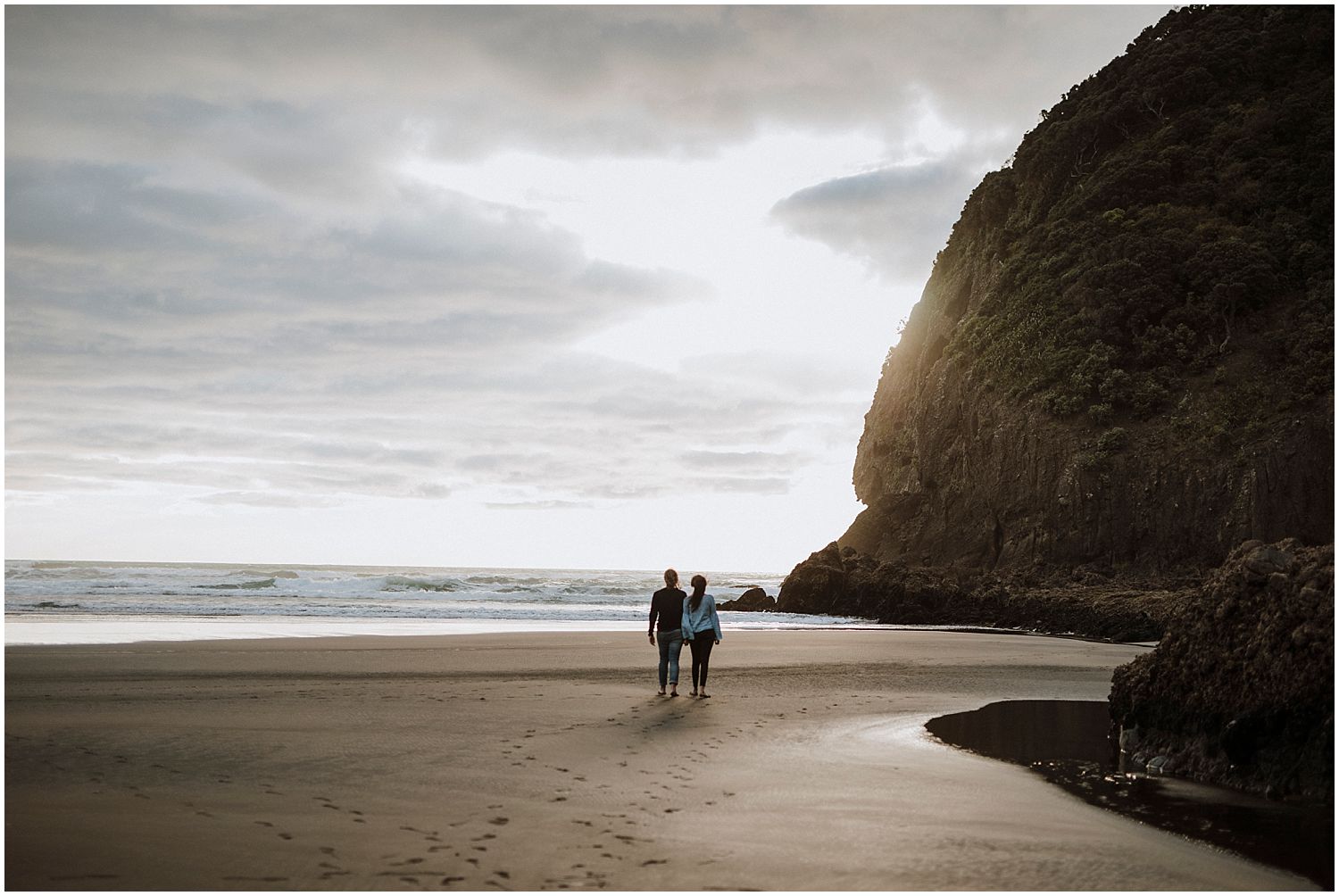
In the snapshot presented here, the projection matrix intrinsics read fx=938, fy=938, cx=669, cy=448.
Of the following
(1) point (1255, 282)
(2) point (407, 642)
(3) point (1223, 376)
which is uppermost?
(1) point (1255, 282)

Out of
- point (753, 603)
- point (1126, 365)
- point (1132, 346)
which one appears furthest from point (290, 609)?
point (1132, 346)

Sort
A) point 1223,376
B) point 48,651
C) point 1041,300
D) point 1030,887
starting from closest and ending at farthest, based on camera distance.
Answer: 1. point 1030,887
2. point 48,651
3. point 1223,376
4. point 1041,300

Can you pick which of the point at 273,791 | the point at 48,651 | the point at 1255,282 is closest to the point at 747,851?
the point at 273,791

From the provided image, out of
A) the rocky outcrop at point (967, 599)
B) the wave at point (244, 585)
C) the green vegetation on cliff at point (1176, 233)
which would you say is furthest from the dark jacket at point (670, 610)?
the wave at point (244, 585)

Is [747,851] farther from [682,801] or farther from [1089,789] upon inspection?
[1089,789]

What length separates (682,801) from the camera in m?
6.91

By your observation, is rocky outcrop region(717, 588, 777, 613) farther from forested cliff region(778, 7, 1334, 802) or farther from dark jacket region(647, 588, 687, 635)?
dark jacket region(647, 588, 687, 635)

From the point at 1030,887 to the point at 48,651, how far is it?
1800 cm

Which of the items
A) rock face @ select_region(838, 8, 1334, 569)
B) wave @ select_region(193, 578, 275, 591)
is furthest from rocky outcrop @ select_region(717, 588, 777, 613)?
wave @ select_region(193, 578, 275, 591)

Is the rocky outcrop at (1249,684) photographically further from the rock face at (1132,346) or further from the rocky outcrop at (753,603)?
the rocky outcrop at (753,603)

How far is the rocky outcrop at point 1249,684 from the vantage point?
24.9ft

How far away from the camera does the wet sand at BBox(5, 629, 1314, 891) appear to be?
535 cm

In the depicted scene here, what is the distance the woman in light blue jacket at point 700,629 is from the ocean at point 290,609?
13.7 meters

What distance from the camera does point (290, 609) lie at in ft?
126
